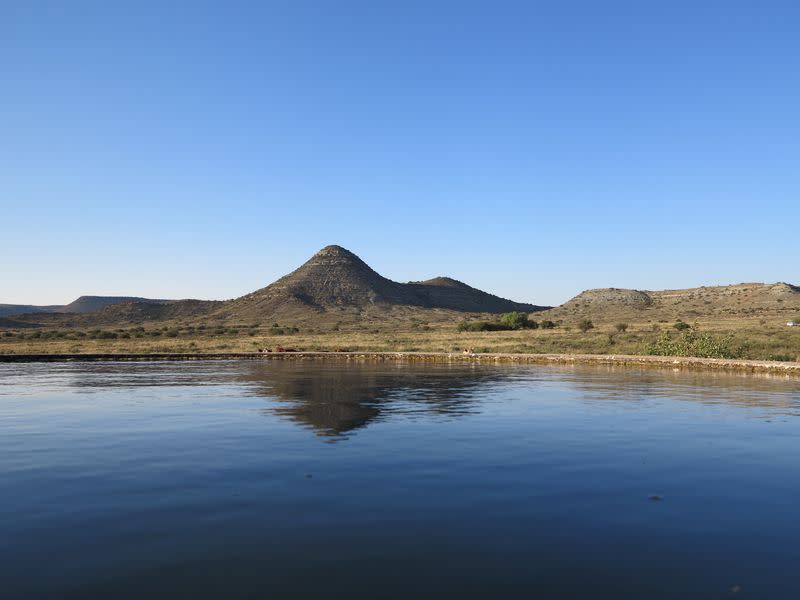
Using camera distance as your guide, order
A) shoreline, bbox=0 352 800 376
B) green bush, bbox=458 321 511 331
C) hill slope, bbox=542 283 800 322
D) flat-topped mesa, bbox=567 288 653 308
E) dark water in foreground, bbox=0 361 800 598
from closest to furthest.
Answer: dark water in foreground, bbox=0 361 800 598
shoreline, bbox=0 352 800 376
green bush, bbox=458 321 511 331
hill slope, bbox=542 283 800 322
flat-topped mesa, bbox=567 288 653 308

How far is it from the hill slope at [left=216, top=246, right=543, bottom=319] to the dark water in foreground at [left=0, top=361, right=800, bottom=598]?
5155 inches

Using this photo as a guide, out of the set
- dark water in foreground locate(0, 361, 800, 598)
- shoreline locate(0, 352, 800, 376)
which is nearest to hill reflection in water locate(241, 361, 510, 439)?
dark water in foreground locate(0, 361, 800, 598)

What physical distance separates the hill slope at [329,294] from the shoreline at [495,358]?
93.2 metres

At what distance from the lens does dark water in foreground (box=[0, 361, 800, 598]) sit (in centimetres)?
Answer: 748

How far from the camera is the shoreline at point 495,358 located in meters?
36.5

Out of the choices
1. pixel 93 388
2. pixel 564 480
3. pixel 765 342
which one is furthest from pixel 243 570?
pixel 765 342

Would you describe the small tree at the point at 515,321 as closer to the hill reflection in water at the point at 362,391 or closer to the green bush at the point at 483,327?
the green bush at the point at 483,327

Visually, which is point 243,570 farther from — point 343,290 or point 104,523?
point 343,290

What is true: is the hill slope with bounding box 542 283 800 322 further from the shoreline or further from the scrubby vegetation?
the shoreline

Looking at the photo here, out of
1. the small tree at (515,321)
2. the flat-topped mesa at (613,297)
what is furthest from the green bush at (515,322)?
the flat-topped mesa at (613,297)

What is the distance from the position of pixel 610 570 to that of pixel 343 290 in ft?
549

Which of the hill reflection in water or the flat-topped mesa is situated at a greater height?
the flat-topped mesa

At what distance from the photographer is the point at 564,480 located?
12.1 metres

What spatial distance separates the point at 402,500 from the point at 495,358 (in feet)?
128
